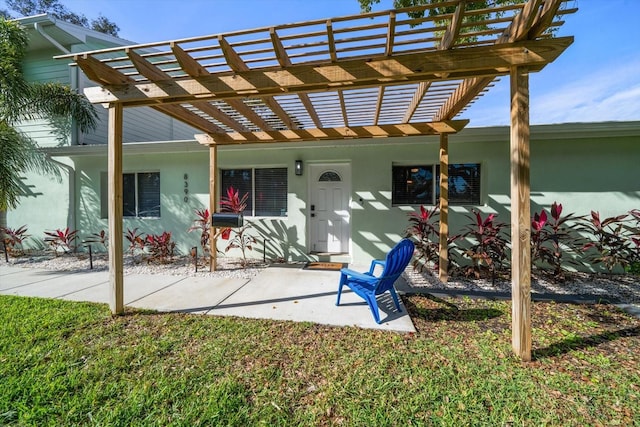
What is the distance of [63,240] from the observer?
642 centimetres

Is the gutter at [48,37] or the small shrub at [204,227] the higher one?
the gutter at [48,37]

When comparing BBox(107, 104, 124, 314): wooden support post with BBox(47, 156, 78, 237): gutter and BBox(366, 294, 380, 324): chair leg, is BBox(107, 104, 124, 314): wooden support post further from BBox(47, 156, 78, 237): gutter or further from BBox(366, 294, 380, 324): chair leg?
BBox(47, 156, 78, 237): gutter

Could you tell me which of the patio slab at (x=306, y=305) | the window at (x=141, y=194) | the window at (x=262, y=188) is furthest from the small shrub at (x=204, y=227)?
the patio slab at (x=306, y=305)

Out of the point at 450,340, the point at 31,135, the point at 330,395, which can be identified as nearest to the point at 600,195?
the point at 450,340

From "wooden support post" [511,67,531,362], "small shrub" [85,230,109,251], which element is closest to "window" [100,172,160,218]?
"small shrub" [85,230,109,251]

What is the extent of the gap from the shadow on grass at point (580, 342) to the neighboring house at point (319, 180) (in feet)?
9.02

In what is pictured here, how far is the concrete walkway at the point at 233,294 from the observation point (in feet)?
10.7

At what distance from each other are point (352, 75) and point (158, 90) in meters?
2.20

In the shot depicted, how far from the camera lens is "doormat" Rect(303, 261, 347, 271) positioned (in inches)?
213

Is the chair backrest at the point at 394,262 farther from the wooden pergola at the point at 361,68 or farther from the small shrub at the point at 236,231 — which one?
the small shrub at the point at 236,231

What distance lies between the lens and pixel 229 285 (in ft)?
14.3

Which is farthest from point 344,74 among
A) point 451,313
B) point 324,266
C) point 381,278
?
point 324,266

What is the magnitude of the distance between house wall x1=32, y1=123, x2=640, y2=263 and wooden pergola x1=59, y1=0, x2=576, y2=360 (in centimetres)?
183

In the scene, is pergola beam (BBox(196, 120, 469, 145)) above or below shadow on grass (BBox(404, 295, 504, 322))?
above
